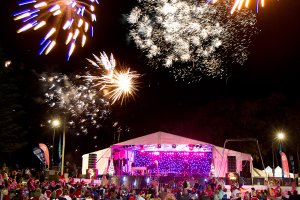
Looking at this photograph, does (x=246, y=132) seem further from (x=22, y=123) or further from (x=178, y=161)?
(x=22, y=123)

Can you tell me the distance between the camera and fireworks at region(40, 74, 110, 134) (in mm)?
42625

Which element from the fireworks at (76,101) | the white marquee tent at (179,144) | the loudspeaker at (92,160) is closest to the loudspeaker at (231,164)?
the white marquee tent at (179,144)

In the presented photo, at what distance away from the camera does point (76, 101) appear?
42281mm

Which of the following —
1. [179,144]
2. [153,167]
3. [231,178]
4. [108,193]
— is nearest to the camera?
[108,193]

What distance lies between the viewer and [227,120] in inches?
1953

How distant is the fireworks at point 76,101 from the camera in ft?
140

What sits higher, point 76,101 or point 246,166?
point 76,101

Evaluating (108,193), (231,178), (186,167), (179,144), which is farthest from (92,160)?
(108,193)

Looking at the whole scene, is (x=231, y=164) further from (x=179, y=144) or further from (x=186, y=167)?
(x=186, y=167)

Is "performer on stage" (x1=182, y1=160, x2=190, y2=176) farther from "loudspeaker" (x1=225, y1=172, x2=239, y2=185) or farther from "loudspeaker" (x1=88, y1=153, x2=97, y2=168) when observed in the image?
"loudspeaker" (x1=88, y1=153, x2=97, y2=168)

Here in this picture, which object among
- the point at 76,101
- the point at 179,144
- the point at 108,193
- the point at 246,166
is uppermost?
the point at 76,101

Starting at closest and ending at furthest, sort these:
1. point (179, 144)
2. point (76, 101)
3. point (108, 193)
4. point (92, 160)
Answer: point (108, 193) < point (179, 144) < point (92, 160) < point (76, 101)

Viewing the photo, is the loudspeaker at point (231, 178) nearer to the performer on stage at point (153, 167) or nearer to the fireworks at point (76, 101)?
the performer on stage at point (153, 167)

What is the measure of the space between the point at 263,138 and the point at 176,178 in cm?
2408
